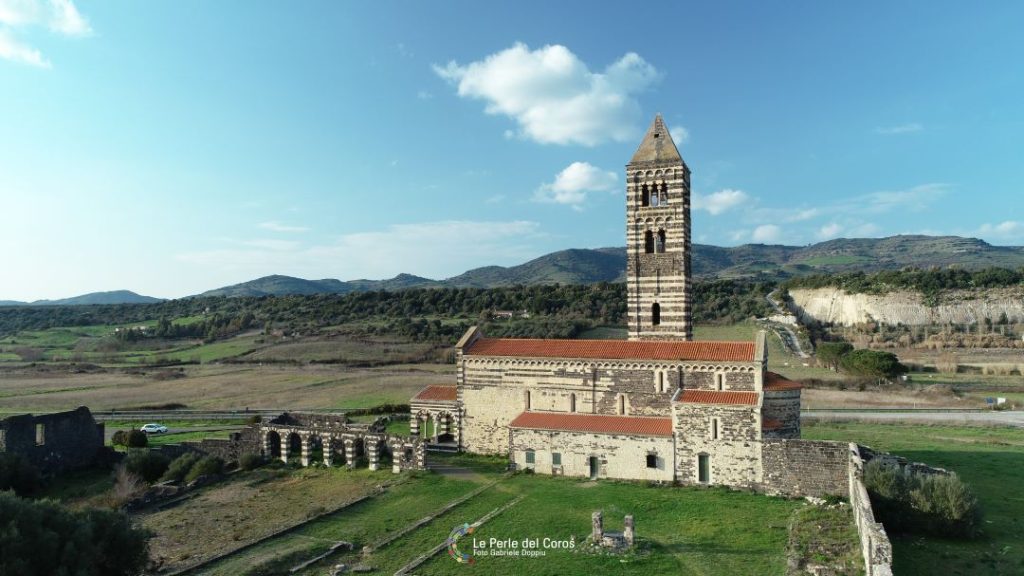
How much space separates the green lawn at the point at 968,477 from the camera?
17781mm

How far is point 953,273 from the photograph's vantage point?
327 feet

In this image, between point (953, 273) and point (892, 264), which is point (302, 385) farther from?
point (892, 264)

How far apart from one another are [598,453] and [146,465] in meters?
23.9

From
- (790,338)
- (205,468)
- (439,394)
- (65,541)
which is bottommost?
(205,468)

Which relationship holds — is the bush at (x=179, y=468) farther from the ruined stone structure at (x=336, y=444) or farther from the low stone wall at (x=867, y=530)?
the low stone wall at (x=867, y=530)

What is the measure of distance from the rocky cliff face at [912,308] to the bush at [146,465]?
3958 inches

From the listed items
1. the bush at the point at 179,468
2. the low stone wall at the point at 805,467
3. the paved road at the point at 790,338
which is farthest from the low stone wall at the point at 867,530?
the paved road at the point at 790,338

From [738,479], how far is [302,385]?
2010 inches

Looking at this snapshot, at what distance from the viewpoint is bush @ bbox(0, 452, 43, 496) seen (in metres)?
28.8

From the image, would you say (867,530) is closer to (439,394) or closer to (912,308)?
(439,394)

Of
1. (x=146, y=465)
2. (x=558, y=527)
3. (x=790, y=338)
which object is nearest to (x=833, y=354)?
(x=790, y=338)

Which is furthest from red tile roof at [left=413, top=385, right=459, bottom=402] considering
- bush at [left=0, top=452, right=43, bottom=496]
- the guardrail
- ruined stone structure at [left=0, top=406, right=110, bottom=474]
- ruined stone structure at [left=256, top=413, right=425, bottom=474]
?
the guardrail

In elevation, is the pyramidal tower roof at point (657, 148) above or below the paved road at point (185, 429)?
above

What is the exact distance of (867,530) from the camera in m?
16.7
